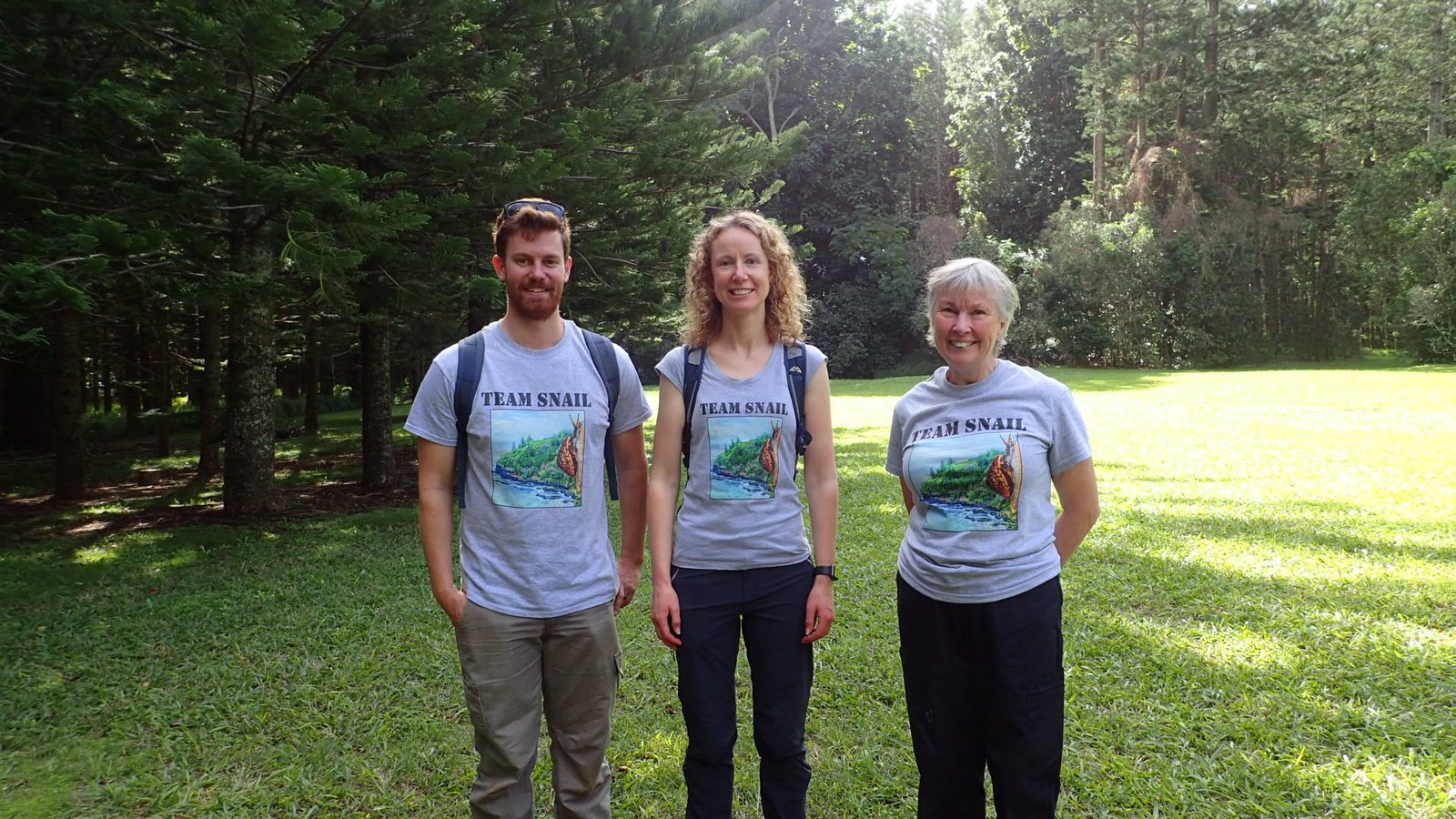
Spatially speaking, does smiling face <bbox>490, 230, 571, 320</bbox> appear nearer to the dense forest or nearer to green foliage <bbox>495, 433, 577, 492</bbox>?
green foliage <bbox>495, 433, 577, 492</bbox>

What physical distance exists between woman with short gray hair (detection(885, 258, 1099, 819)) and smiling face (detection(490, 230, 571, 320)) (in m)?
0.89

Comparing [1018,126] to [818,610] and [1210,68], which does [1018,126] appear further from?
[818,610]

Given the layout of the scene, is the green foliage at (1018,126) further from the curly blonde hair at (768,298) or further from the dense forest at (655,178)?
the curly blonde hair at (768,298)

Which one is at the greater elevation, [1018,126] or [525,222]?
[1018,126]

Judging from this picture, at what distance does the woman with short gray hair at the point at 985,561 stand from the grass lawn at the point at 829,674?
0.89m

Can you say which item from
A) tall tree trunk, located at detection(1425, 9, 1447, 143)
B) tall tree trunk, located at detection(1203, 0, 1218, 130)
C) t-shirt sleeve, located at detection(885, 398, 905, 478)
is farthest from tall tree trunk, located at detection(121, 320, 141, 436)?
tall tree trunk, located at detection(1425, 9, 1447, 143)

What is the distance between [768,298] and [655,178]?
6.42 meters

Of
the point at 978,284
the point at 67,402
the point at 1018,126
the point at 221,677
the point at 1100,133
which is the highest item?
the point at 1018,126

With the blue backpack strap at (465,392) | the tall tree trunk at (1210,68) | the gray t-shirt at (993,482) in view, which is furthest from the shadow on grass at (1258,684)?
the tall tree trunk at (1210,68)

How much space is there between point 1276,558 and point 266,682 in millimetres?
5824

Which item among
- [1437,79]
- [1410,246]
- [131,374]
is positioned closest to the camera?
[131,374]

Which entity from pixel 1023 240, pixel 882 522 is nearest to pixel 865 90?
pixel 1023 240

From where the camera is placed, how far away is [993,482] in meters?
2.10

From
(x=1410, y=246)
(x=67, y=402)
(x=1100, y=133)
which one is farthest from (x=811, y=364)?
(x=1100, y=133)
